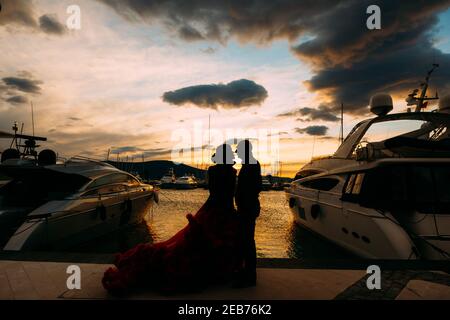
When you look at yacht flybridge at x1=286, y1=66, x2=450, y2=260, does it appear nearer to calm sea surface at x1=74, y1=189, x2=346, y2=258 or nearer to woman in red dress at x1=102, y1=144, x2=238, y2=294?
calm sea surface at x1=74, y1=189, x2=346, y2=258

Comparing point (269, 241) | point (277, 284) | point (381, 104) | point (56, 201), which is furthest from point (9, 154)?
point (381, 104)

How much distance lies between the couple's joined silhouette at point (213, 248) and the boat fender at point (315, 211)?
668 cm

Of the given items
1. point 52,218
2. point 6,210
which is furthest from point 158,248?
point 6,210

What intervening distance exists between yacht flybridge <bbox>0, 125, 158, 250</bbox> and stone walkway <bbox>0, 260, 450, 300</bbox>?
73.2 inches

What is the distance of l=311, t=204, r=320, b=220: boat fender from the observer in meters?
10.3

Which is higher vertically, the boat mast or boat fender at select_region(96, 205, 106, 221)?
the boat mast

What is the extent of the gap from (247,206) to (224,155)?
82 centimetres

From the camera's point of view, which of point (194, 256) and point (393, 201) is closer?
point (194, 256)

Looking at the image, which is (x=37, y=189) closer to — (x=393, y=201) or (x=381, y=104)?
(x=393, y=201)

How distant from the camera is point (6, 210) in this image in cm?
710

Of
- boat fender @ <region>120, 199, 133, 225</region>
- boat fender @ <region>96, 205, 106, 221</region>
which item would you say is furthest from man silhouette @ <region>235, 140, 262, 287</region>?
Answer: boat fender @ <region>120, 199, 133, 225</region>

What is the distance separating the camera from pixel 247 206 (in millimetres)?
4219

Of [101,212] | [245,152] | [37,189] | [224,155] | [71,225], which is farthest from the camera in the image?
[101,212]
